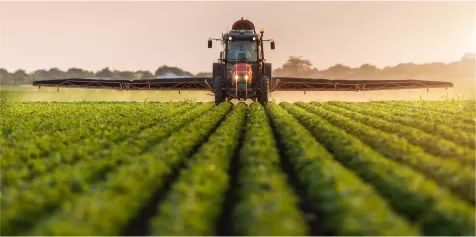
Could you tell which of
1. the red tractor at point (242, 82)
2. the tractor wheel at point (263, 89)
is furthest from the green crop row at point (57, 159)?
the tractor wheel at point (263, 89)

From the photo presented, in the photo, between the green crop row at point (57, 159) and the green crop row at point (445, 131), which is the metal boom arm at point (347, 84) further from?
the green crop row at point (57, 159)

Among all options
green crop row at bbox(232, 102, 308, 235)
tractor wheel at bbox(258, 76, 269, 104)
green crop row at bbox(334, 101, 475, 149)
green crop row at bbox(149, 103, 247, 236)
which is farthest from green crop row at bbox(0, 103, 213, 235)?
tractor wheel at bbox(258, 76, 269, 104)

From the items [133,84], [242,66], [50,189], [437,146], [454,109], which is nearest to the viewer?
[50,189]

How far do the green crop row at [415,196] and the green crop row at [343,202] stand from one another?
11.2 inches

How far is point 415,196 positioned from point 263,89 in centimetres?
1959

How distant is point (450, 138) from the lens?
10.6 m

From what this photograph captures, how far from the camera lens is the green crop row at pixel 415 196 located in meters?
4.86

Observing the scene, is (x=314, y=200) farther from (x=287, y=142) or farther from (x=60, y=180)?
(x=287, y=142)

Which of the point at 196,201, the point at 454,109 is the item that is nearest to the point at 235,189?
the point at 196,201

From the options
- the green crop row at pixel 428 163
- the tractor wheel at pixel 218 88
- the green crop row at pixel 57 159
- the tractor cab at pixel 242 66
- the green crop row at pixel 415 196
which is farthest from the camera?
the tractor wheel at pixel 218 88

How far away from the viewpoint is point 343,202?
4.93 m

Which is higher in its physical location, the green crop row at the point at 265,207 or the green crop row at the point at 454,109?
the green crop row at the point at 265,207

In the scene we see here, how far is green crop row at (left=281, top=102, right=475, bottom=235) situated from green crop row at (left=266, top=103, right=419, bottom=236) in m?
0.29

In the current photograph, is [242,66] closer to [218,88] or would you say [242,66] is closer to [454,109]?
[218,88]
